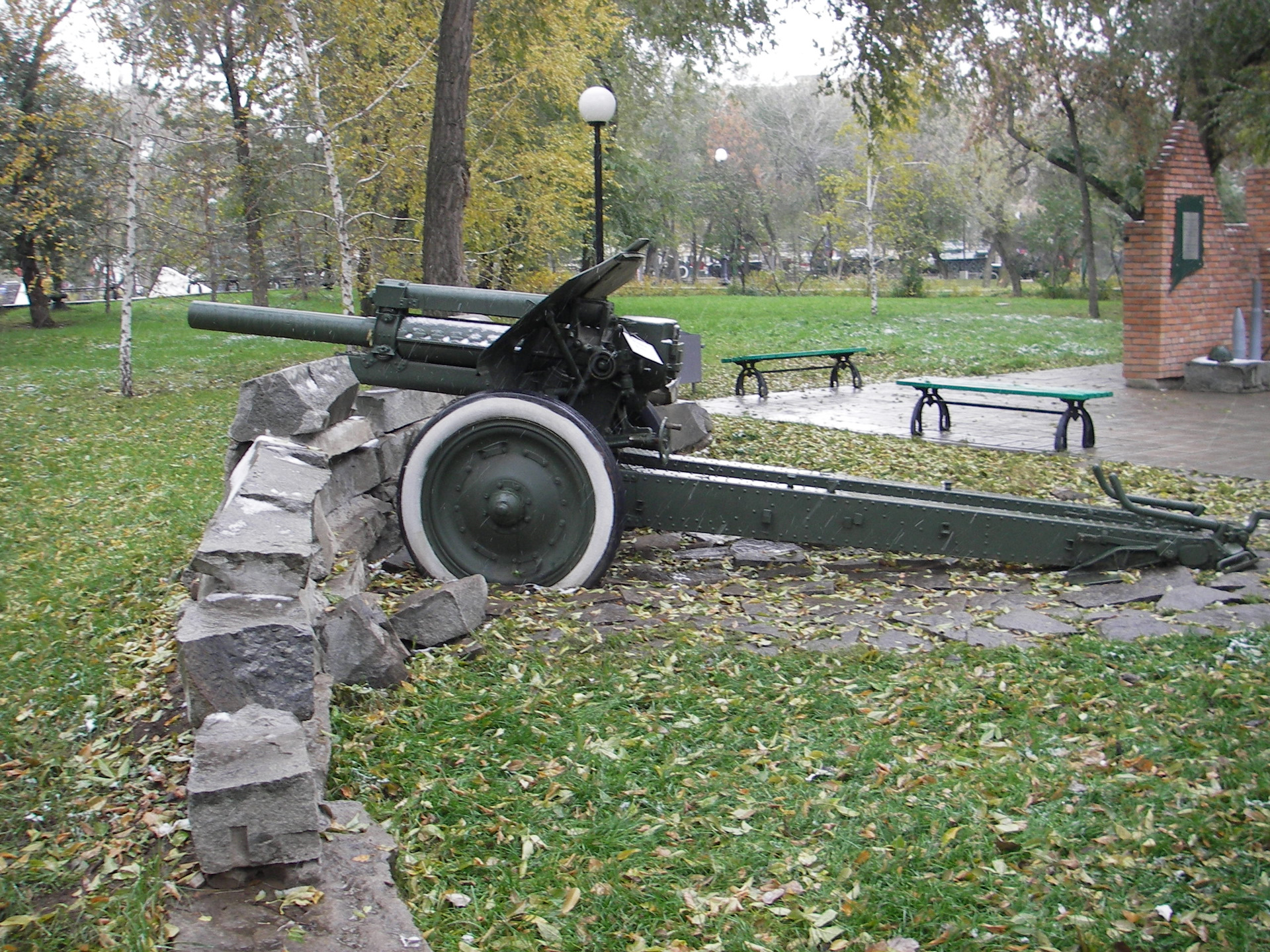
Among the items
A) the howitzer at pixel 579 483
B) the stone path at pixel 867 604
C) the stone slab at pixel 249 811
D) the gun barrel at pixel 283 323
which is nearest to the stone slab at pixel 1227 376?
the stone path at pixel 867 604

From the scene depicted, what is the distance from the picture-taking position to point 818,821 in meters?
3.37

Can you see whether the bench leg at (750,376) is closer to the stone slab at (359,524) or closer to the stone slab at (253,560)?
the stone slab at (359,524)

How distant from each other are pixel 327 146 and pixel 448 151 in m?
5.23

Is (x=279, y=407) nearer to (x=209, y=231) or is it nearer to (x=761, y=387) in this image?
(x=761, y=387)

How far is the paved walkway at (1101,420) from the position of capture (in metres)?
9.49

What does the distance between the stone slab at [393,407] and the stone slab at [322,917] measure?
12.9 feet

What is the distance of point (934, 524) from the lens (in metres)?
5.62

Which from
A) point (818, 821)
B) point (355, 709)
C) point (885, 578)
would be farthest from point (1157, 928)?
point (885, 578)

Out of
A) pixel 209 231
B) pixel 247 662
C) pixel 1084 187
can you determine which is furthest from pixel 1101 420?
pixel 1084 187

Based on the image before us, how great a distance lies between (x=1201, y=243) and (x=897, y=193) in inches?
701

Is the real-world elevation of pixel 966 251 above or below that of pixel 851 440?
above

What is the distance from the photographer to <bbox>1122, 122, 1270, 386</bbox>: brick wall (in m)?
13.8

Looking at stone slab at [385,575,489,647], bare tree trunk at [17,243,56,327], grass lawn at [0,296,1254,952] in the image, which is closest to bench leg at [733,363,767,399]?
grass lawn at [0,296,1254,952]

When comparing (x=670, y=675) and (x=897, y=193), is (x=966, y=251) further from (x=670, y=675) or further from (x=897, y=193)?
(x=670, y=675)
